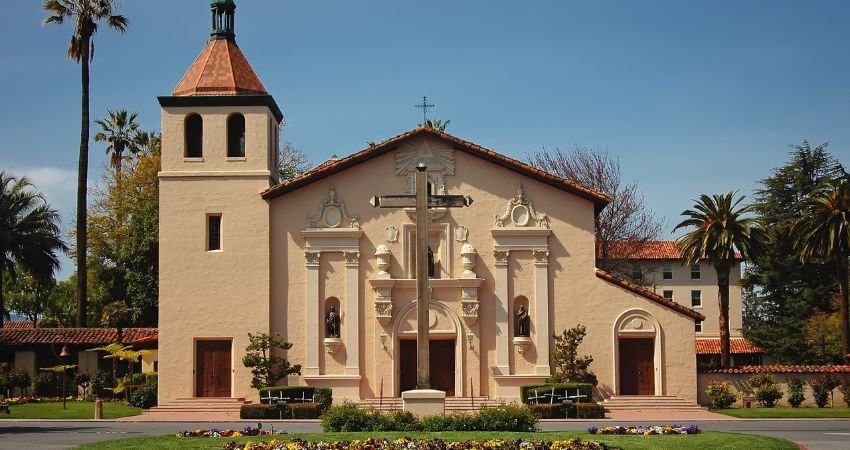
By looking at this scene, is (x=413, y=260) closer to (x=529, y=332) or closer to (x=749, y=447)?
(x=529, y=332)

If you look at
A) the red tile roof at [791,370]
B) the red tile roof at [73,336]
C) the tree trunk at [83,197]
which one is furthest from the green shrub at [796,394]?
the tree trunk at [83,197]

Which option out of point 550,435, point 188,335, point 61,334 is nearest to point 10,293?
point 61,334

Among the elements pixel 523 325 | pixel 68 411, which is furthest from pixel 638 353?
pixel 68 411

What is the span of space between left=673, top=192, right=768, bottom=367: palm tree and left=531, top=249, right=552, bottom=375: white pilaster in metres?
13.9

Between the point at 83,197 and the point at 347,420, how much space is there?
1293 inches

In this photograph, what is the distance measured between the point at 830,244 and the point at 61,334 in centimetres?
3372

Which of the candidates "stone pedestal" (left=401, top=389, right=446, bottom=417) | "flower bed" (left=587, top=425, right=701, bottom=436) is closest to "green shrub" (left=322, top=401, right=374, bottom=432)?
"stone pedestal" (left=401, top=389, right=446, bottom=417)

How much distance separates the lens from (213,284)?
39.1 m

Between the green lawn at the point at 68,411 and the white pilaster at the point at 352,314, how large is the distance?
742 cm

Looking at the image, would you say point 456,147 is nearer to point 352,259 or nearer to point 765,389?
point 352,259

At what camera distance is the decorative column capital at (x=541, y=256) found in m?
39.3

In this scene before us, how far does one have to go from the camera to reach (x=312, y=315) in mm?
39094

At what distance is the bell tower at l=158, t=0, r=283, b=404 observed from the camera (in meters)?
38.9

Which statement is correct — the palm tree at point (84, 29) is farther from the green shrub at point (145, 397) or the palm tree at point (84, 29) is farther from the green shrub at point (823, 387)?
the green shrub at point (823, 387)
